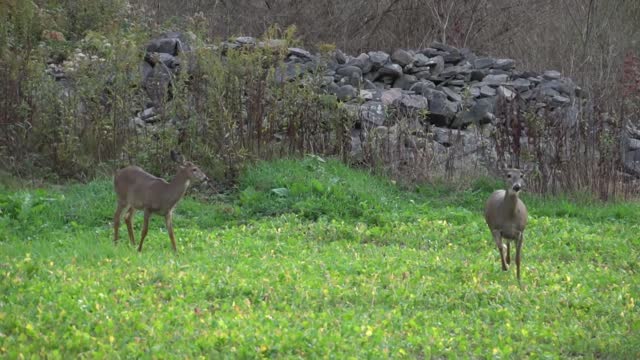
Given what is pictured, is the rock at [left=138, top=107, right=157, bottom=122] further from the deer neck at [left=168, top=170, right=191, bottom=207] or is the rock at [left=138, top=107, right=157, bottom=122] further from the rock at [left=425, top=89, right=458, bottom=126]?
the deer neck at [left=168, top=170, right=191, bottom=207]

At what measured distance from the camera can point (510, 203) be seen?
10242 millimetres

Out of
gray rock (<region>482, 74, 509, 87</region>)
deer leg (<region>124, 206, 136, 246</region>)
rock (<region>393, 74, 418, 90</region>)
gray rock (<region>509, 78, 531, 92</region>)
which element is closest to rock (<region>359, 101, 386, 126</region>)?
rock (<region>393, 74, 418, 90</region>)

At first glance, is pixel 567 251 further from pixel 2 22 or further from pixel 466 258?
pixel 2 22

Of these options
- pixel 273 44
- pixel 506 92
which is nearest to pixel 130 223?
pixel 273 44

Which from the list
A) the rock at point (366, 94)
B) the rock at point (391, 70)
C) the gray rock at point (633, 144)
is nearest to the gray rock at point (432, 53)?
the rock at point (391, 70)

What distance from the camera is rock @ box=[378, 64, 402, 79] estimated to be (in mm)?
18906

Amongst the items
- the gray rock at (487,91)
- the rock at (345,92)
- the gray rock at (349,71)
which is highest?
the gray rock at (349,71)

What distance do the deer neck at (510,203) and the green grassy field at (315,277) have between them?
62 centimetres

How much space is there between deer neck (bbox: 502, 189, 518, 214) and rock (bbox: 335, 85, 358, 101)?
7.01m

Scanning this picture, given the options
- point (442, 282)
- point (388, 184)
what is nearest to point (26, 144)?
point (388, 184)

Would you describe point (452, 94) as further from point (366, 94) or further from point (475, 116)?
point (366, 94)

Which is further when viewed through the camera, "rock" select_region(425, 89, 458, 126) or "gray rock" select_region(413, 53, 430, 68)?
"gray rock" select_region(413, 53, 430, 68)

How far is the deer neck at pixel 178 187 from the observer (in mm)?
10992

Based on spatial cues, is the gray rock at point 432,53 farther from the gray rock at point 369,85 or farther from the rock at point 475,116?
the rock at point 475,116
